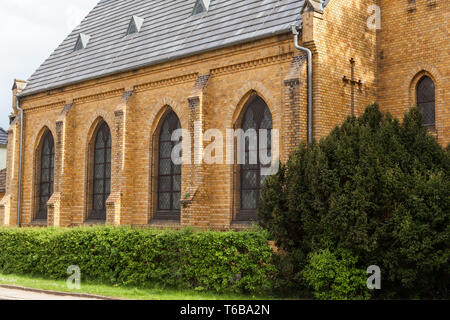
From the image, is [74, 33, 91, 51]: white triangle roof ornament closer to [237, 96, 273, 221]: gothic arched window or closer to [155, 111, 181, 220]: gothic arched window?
[155, 111, 181, 220]: gothic arched window

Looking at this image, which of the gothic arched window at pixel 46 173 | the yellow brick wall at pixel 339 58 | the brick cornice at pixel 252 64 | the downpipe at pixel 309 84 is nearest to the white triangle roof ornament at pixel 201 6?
the brick cornice at pixel 252 64

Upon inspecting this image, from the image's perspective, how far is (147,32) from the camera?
23609 mm

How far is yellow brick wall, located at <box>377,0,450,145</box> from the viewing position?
666 inches

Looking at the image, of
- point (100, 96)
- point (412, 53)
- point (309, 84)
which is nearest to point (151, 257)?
point (309, 84)

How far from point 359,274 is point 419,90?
7.84m

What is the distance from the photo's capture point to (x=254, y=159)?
59.4 ft

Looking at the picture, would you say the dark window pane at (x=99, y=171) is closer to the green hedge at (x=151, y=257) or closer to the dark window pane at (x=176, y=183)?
the dark window pane at (x=176, y=183)

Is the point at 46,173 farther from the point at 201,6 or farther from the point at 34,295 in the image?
the point at 34,295

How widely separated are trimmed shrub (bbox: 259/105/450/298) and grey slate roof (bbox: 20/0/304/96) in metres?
5.42

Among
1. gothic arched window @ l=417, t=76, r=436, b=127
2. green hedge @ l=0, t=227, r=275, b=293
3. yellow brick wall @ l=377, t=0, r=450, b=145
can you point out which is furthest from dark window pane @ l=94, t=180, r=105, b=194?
gothic arched window @ l=417, t=76, r=436, b=127

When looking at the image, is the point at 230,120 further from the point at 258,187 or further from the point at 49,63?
the point at 49,63

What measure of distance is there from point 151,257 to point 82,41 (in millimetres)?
15651

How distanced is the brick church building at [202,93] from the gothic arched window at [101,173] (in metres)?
0.07
